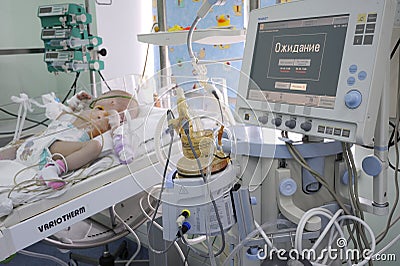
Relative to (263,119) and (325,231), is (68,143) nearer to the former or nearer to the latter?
(263,119)

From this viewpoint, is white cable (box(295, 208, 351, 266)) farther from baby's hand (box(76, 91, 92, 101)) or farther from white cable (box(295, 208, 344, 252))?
baby's hand (box(76, 91, 92, 101))

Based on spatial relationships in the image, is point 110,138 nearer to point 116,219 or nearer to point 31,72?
point 116,219

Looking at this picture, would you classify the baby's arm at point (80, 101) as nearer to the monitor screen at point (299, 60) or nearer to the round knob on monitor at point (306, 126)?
the monitor screen at point (299, 60)

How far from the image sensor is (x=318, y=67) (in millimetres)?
946

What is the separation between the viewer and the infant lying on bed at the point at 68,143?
1489mm

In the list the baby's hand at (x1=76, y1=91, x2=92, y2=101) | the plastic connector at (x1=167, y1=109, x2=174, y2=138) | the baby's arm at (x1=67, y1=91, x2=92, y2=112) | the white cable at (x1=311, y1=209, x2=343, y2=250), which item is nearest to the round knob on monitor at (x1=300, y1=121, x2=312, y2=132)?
the white cable at (x1=311, y1=209, x2=343, y2=250)

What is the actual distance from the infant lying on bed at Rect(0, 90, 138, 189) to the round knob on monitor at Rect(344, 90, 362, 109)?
0.70 meters

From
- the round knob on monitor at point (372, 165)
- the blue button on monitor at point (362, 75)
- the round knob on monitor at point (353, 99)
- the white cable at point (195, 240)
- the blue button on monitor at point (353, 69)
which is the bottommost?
the white cable at point (195, 240)

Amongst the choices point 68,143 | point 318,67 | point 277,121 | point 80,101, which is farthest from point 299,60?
point 80,101

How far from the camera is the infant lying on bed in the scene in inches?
58.6

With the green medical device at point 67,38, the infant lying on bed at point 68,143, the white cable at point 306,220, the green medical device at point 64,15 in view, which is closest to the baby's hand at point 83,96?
the infant lying on bed at point 68,143

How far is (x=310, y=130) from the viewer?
0.96 metres

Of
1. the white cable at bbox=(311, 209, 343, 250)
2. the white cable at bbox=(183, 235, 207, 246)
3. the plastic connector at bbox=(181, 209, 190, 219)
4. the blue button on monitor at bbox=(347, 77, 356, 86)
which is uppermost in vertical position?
the blue button on monitor at bbox=(347, 77, 356, 86)

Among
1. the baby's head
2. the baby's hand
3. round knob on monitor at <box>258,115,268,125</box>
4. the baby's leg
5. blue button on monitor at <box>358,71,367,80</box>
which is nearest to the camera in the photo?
blue button on monitor at <box>358,71,367,80</box>
